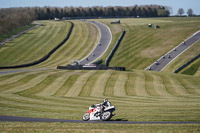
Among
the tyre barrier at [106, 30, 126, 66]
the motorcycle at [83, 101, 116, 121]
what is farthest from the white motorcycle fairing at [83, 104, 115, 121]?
the tyre barrier at [106, 30, 126, 66]

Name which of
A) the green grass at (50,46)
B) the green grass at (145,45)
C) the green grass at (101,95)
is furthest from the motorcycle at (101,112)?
the green grass at (50,46)

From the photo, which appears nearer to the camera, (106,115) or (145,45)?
(106,115)

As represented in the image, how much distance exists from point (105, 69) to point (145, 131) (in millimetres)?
47419

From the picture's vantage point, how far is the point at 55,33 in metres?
146

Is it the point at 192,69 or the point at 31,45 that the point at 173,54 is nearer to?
the point at 192,69

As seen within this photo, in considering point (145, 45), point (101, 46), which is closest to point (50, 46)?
point (101, 46)

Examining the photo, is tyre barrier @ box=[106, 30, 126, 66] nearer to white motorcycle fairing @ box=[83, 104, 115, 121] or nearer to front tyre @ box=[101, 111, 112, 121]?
white motorcycle fairing @ box=[83, 104, 115, 121]

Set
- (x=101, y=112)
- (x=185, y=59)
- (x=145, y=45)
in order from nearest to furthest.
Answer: (x=101, y=112) → (x=185, y=59) → (x=145, y=45)

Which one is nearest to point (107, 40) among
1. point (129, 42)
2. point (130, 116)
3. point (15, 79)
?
point (129, 42)

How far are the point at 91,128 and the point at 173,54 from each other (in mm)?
73932

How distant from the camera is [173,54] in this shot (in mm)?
92188

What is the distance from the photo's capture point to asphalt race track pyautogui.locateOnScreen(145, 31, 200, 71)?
273 ft

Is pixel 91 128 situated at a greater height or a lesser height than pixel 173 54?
greater

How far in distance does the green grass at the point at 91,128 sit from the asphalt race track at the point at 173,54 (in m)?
59.9
